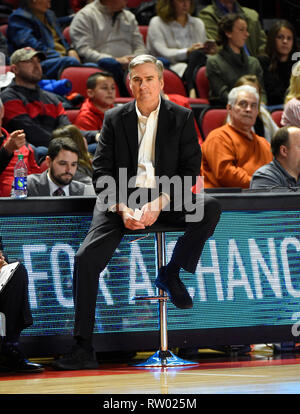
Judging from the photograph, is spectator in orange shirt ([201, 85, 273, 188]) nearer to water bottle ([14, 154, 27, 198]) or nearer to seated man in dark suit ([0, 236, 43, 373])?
water bottle ([14, 154, 27, 198])

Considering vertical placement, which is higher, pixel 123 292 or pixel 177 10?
pixel 177 10

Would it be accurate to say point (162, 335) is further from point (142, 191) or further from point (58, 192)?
point (58, 192)

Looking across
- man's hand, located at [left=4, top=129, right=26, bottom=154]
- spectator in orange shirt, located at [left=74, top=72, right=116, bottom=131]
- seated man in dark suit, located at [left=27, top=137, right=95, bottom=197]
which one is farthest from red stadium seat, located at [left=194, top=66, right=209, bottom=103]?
man's hand, located at [left=4, top=129, right=26, bottom=154]

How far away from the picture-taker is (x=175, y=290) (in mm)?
4051

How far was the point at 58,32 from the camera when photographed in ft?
26.1

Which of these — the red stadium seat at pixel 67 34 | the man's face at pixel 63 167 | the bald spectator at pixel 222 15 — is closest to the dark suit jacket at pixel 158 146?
the man's face at pixel 63 167

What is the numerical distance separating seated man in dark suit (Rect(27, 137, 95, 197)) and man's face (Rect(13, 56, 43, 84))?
1.60m

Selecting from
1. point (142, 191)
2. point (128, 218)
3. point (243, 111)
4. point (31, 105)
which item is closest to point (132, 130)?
point (142, 191)

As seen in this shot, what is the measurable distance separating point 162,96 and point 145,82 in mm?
1105

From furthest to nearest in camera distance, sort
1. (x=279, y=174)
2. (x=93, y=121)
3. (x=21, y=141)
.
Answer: (x=93, y=121) → (x=279, y=174) → (x=21, y=141)

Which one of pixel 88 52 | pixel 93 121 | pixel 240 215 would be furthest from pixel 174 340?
pixel 88 52

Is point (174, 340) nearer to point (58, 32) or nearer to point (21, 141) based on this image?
point (21, 141)

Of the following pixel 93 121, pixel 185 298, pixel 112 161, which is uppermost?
pixel 93 121

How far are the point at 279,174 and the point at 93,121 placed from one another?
2024mm
